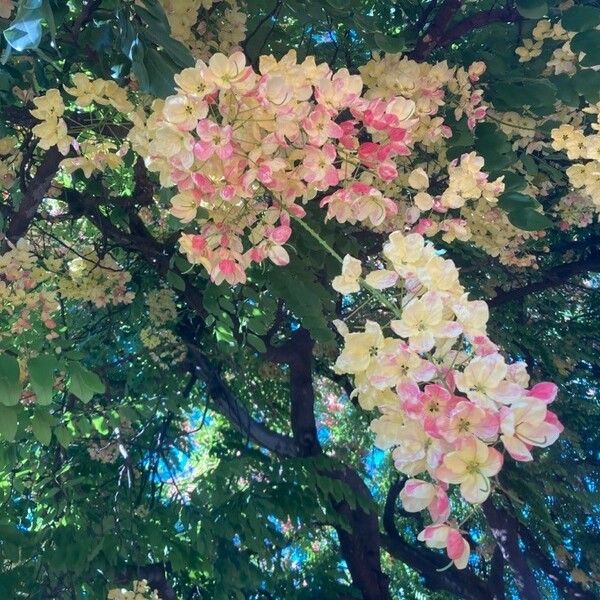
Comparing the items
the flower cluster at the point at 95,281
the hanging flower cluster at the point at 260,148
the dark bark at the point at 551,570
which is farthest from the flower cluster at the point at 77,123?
the dark bark at the point at 551,570

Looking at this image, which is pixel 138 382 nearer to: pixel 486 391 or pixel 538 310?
pixel 538 310

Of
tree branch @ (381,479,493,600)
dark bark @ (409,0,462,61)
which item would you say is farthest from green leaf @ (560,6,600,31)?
tree branch @ (381,479,493,600)

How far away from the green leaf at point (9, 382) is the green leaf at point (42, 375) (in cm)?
4

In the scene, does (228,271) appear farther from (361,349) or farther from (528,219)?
(528,219)

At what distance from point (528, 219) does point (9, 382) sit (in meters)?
1.31

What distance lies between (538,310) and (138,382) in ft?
8.24

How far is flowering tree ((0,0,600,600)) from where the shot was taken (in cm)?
112

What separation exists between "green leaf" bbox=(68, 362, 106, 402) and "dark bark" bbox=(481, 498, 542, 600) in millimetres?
3210

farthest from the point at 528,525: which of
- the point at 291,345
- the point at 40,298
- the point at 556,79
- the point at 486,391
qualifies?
the point at 486,391

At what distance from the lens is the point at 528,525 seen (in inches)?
187

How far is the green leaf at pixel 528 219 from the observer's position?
6.79 ft

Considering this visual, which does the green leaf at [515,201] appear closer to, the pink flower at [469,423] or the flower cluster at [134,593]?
the pink flower at [469,423]

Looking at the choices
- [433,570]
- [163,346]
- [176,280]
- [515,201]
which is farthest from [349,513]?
[515,201]

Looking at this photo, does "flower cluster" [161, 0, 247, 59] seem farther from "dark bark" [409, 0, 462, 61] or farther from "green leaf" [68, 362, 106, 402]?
"green leaf" [68, 362, 106, 402]
